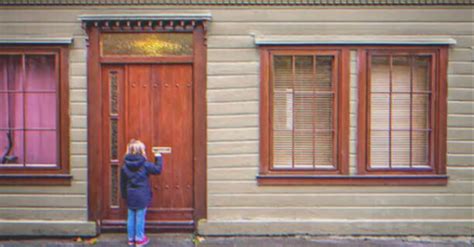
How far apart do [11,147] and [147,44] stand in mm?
2560

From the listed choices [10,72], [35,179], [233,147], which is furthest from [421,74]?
[10,72]

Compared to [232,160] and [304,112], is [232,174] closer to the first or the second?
[232,160]

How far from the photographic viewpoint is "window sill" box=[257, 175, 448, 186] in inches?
302

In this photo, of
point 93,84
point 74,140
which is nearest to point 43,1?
point 93,84

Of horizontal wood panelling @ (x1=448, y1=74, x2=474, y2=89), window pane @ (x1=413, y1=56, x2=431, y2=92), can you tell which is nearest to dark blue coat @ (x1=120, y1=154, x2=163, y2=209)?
window pane @ (x1=413, y1=56, x2=431, y2=92)

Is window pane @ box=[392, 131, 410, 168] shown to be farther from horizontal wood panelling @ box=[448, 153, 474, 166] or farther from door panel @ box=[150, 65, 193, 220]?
door panel @ box=[150, 65, 193, 220]

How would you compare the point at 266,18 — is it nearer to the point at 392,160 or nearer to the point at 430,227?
the point at 392,160

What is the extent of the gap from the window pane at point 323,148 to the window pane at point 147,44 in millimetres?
2279

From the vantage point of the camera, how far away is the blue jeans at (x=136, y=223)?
23.7 feet

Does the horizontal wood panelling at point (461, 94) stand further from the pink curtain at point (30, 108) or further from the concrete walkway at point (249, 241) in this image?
the pink curtain at point (30, 108)

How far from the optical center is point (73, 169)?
25.1 ft

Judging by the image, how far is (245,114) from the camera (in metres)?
7.66

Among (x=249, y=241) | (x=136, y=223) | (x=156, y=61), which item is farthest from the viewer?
(x=156, y=61)

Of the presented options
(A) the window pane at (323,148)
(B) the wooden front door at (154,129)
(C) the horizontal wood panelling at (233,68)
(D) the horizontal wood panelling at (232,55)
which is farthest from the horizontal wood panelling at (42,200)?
(A) the window pane at (323,148)
